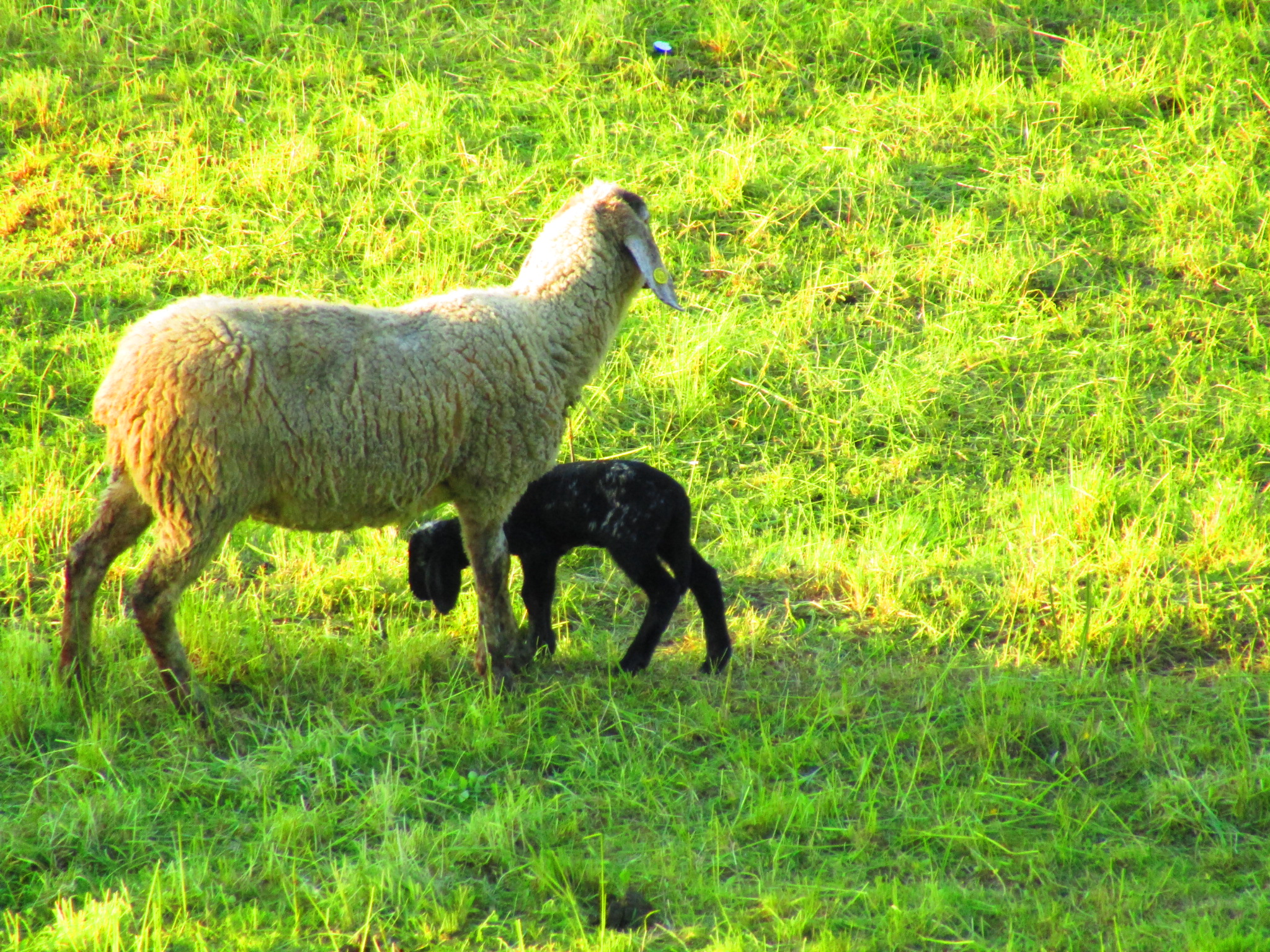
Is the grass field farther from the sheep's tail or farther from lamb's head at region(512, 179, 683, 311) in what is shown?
lamb's head at region(512, 179, 683, 311)

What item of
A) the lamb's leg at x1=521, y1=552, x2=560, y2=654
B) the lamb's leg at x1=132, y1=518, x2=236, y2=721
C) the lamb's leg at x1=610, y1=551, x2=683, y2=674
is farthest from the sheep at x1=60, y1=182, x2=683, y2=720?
the lamb's leg at x1=610, y1=551, x2=683, y2=674

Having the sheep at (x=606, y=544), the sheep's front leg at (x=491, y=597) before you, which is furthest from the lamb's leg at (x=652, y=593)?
the sheep's front leg at (x=491, y=597)

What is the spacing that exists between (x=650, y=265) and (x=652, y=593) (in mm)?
1398

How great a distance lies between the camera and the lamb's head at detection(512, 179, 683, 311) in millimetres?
5516

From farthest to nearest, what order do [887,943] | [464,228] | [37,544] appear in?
[464,228], [37,544], [887,943]

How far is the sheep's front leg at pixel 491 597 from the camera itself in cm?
517

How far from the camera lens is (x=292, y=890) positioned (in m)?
3.93

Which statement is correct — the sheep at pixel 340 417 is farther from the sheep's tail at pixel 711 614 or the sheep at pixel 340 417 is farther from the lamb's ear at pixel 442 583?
the sheep's tail at pixel 711 614

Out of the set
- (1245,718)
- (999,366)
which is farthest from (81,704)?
(999,366)

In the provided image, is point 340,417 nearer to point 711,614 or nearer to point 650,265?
point 650,265

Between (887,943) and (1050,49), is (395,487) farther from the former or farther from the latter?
(1050,49)

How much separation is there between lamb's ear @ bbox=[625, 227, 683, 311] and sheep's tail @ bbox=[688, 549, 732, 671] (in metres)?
1.10

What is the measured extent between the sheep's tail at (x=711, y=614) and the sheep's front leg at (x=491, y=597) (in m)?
0.78

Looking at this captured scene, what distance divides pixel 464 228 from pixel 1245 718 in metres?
5.43
